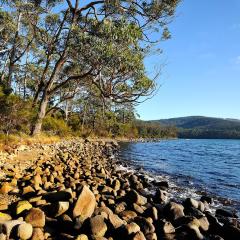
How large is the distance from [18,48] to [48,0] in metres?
→ 9.37

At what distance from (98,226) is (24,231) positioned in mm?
1606

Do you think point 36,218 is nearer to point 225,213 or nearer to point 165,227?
point 165,227

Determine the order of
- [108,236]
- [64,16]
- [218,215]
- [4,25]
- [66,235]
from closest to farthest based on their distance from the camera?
[66,235] < [108,236] < [218,215] < [64,16] < [4,25]

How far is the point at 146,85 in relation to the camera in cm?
2436

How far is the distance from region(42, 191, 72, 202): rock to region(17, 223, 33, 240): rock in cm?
220

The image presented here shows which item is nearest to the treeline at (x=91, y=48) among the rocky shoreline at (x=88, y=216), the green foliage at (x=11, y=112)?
the green foliage at (x=11, y=112)

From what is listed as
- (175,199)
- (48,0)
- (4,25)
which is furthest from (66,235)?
(4,25)

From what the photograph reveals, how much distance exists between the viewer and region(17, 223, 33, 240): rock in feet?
21.4

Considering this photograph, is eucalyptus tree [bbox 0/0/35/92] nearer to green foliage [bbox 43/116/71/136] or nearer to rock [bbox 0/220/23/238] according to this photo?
green foliage [bbox 43/116/71/136]

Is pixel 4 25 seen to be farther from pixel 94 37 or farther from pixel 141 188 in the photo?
pixel 141 188

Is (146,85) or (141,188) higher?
(146,85)

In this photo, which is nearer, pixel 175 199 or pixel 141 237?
pixel 141 237

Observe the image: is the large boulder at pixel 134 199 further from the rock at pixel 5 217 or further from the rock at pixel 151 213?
the rock at pixel 5 217

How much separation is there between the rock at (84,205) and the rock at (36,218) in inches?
34.4
